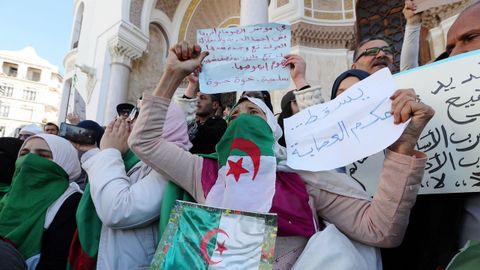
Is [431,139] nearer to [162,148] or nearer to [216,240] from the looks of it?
Answer: [216,240]

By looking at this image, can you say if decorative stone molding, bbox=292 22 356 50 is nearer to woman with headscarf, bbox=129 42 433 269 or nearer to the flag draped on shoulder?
woman with headscarf, bbox=129 42 433 269

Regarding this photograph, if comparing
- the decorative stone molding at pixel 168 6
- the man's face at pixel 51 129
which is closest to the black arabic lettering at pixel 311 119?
the man's face at pixel 51 129

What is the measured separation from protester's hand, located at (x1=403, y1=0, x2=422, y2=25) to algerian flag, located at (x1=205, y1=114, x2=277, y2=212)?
1098mm

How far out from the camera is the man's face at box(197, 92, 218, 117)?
220 cm

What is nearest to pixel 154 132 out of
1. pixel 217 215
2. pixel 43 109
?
pixel 217 215

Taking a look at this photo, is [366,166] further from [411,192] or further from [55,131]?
[55,131]

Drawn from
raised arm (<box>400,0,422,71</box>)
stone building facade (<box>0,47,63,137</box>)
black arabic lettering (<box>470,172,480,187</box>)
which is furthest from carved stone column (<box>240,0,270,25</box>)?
stone building facade (<box>0,47,63,137</box>)

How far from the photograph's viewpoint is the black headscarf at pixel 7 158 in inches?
70.9

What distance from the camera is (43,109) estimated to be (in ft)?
123

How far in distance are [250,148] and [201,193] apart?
0.25 meters

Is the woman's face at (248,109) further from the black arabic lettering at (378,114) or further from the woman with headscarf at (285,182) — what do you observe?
the black arabic lettering at (378,114)

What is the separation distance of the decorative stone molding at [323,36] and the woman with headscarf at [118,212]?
3.79 m

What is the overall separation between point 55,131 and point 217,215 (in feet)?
12.4

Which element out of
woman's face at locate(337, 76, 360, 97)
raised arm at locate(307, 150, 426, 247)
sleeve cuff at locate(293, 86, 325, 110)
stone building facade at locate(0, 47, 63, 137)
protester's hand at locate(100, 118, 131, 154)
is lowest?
raised arm at locate(307, 150, 426, 247)
